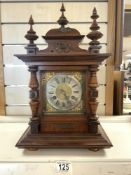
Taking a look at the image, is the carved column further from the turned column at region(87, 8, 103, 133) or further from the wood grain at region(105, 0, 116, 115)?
the wood grain at region(105, 0, 116, 115)

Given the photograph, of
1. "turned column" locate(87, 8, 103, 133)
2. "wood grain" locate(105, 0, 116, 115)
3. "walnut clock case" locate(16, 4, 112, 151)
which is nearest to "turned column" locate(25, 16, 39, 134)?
"walnut clock case" locate(16, 4, 112, 151)

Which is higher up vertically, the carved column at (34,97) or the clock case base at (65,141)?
the carved column at (34,97)

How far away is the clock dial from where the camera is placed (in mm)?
802

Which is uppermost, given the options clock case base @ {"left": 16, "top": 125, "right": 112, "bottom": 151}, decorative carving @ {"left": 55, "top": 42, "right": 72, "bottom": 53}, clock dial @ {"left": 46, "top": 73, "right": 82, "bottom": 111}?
decorative carving @ {"left": 55, "top": 42, "right": 72, "bottom": 53}

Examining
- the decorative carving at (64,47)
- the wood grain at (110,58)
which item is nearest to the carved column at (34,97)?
the decorative carving at (64,47)

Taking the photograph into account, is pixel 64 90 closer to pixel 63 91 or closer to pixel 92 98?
pixel 63 91

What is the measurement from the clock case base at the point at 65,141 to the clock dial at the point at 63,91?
115mm

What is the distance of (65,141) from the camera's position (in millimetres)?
768

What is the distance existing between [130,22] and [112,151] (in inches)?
31.1

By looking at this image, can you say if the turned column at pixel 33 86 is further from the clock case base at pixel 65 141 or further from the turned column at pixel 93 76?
the turned column at pixel 93 76

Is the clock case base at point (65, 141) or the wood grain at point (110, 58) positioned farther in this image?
the wood grain at point (110, 58)

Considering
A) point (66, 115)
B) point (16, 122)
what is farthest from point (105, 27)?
point (16, 122)

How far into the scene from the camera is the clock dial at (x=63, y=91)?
802 mm

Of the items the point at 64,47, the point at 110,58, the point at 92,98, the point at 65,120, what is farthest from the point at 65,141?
the point at 110,58
